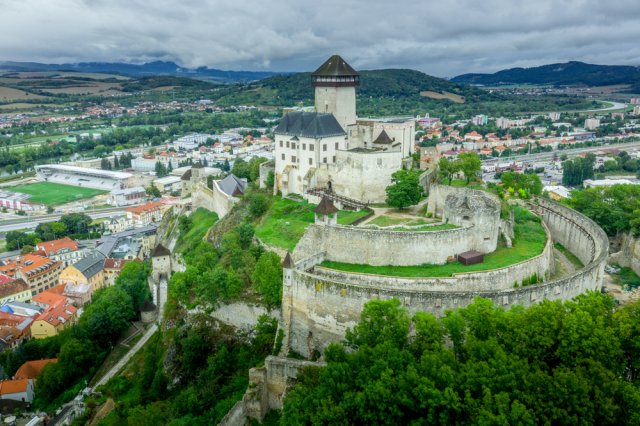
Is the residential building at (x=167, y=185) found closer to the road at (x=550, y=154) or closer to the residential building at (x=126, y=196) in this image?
the residential building at (x=126, y=196)

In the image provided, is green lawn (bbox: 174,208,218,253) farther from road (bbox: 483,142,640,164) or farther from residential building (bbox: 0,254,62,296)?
road (bbox: 483,142,640,164)

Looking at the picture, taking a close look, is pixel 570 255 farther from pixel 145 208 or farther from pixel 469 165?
pixel 145 208

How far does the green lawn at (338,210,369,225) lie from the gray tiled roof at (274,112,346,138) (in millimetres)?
8922

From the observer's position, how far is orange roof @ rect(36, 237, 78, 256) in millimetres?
87688

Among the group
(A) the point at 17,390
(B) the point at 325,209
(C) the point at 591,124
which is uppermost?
(C) the point at 591,124

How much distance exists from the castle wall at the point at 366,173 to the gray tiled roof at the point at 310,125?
3.36 meters

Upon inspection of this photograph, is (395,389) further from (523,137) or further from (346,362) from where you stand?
(523,137)

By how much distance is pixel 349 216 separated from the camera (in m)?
44.5

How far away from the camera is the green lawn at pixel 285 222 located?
42.1m

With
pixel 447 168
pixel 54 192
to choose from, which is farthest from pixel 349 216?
pixel 54 192

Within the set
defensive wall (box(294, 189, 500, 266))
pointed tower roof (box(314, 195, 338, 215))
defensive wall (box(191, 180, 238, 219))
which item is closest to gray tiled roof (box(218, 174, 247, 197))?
defensive wall (box(191, 180, 238, 219))

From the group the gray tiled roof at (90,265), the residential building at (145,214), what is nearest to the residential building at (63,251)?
the gray tiled roof at (90,265)

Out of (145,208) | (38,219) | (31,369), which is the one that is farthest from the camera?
(38,219)

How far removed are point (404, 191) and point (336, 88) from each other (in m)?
15.1
